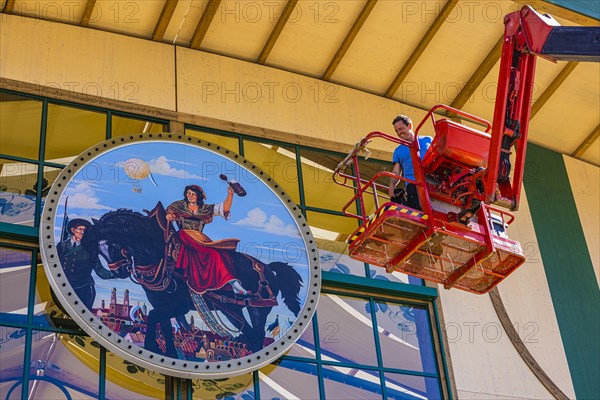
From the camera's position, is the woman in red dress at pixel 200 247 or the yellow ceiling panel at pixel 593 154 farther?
the yellow ceiling panel at pixel 593 154

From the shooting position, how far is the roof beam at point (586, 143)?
20500mm

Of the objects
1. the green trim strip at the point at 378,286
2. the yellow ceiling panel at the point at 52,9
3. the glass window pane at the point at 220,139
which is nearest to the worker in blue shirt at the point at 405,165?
the green trim strip at the point at 378,286

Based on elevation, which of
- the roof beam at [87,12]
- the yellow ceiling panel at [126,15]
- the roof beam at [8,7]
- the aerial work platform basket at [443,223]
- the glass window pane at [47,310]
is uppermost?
the yellow ceiling panel at [126,15]

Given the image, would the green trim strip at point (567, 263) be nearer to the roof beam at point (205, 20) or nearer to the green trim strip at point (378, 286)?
the green trim strip at point (378, 286)

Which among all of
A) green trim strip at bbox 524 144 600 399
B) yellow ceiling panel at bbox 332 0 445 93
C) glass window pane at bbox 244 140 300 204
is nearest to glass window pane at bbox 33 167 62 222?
glass window pane at bbox 244 140 300 204

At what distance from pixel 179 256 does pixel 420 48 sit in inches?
242

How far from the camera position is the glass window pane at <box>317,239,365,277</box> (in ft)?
54.1

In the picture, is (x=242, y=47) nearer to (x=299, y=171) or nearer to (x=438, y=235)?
(x=299, y=171)

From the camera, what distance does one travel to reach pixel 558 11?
16328mm

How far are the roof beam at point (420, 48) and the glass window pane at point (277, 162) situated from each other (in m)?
2.76

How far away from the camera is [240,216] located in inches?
635

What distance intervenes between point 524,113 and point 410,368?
464 centimetres

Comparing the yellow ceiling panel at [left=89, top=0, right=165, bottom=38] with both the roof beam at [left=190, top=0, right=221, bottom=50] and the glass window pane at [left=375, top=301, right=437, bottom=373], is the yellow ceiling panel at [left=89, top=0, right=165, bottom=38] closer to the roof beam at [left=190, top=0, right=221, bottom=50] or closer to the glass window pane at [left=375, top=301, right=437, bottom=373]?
the roof beam at [left=190, top=0, right=221, bottom=50]

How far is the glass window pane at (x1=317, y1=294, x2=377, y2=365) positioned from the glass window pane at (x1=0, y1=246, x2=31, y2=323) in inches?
169
